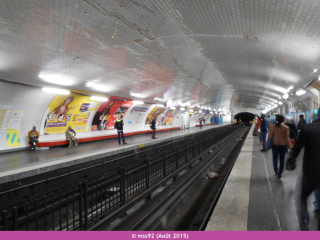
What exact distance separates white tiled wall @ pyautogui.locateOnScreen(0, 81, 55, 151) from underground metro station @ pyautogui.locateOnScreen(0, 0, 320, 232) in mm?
52

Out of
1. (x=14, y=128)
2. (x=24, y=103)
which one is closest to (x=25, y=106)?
(x=24, y=103)

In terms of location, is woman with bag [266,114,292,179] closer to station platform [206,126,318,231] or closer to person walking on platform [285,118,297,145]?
station platform [206,126,318,231]

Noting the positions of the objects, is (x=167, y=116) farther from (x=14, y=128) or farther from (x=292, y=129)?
(x=292, y=129)

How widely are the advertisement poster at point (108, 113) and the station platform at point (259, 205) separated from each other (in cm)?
1075

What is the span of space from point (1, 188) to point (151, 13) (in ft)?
17.2

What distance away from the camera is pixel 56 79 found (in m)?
8.60

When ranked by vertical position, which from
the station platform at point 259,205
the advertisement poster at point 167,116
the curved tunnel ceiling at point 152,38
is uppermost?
the curved tunnel ceiling at point 152,38

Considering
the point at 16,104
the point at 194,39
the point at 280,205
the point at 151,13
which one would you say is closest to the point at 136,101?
the point at 16,104

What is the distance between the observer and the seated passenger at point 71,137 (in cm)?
1223

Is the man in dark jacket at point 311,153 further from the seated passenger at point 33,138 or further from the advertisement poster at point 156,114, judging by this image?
the advertisement poster at point 156,114

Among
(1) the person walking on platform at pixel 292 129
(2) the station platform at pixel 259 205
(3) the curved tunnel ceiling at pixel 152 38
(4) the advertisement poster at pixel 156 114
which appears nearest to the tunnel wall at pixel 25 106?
(3) the curved tunnel ceiling at pixel 152 38

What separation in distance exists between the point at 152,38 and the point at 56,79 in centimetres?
486

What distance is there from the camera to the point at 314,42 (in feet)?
16.6

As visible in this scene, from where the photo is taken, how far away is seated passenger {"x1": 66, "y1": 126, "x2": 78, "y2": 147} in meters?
12.2
